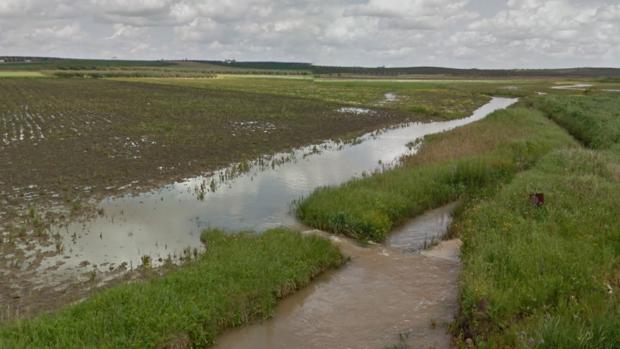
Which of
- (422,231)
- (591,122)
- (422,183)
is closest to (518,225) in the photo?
(422,231)

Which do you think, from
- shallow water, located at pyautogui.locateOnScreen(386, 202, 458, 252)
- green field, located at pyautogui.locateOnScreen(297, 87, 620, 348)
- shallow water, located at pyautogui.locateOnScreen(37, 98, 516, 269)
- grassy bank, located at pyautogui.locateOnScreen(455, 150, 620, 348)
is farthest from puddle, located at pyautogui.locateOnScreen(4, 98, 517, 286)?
grassy bank, located at pyautogui.locateOnScreen(455, 150, 620, 348)

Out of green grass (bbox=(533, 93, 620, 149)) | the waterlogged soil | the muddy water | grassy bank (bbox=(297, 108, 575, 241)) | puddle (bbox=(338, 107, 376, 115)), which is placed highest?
green grass (bbox=(533, 93, 620, 149))

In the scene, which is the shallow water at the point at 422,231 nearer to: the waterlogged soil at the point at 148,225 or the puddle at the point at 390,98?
the waterlogged soil at the point at 148,225

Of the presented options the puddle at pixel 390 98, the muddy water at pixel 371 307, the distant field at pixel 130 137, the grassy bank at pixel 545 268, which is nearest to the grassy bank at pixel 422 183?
the muddy water at pixel 371 307

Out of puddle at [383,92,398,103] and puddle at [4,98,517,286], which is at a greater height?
puddle at [383,92,398,103]

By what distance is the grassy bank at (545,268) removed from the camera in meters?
7.41

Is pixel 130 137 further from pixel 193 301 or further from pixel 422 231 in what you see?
pixel 193 301

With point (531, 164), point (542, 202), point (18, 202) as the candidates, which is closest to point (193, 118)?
point (18, 202)

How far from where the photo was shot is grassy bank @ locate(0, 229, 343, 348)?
8266 millimetres

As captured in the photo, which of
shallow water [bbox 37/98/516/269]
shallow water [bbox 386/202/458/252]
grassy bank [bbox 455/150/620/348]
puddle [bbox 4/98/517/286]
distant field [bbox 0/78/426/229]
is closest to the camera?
grassy bank [bbox 455/150/620/348]

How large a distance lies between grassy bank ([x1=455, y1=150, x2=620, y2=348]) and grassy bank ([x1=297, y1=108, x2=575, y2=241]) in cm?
248

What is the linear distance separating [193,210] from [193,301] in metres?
7.77

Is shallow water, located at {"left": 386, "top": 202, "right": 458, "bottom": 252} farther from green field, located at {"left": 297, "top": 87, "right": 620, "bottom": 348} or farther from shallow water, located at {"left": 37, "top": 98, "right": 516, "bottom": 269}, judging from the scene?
shallow water, located at {"left": 37, "top": 98, "right": 516, "bottom": 269}

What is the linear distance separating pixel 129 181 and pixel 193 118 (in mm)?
22245
